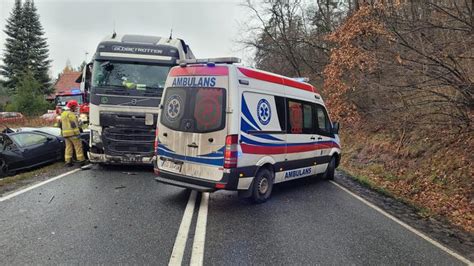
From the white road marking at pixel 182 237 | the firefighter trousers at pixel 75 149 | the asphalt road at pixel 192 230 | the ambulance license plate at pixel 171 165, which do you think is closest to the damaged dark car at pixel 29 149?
the firefighter trousers at pixel 75 149

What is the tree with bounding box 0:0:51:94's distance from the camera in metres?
48.9

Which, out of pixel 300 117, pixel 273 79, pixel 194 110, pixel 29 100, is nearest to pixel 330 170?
pixel 300 117

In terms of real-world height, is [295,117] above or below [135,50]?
below

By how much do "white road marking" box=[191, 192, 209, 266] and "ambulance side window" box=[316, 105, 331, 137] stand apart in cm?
352

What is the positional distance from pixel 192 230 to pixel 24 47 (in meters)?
54.2

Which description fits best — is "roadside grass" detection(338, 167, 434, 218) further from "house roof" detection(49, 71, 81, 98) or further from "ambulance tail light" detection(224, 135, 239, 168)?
"house roof" detection(49, 71, 81, 98)

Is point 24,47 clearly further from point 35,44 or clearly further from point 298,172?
point 298,172

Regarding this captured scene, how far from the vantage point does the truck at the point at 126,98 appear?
28.7 ft

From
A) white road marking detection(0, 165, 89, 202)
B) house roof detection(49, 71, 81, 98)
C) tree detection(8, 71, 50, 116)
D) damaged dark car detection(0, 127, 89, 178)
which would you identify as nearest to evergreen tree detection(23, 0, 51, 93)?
house roof detection(49, 71, 81, 98)

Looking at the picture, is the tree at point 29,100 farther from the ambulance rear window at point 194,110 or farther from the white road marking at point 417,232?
the white road marking at point 417,232

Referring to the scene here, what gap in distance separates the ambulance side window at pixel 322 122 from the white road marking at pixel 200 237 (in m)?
3.52

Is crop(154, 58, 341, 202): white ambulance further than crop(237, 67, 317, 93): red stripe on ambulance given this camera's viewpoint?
No

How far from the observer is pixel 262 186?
686cm

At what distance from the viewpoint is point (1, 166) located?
10.2 metres
